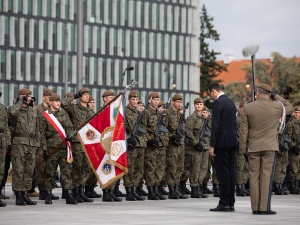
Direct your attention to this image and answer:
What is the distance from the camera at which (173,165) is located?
75.3ft

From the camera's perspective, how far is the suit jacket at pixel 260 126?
56.5ft

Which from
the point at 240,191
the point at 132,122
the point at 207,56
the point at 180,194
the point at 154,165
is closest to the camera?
the point at 132,122

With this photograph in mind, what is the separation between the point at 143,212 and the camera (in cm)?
1761

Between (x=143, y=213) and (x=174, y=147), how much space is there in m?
5.71

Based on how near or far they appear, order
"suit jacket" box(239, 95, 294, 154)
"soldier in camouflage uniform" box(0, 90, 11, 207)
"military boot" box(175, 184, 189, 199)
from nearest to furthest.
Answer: "suit jacket" box(239, 95, 294, 154) → "soldier in camouflage uniform" box(0, 90, 11, 207) → "military boot" box(175, 184, 189, 199)

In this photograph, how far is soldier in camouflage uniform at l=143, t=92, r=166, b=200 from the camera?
876 inches

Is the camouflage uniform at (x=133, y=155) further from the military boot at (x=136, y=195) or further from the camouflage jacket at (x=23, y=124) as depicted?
the camouflage jacket at (x=23, y=124)

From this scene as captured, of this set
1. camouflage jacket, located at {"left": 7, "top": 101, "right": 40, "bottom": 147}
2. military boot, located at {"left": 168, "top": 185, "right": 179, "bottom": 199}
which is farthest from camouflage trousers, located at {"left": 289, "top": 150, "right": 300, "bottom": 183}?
camouflage jacket, located at {"left": 7, "top": 101, "right": 40, "bottom": 147}

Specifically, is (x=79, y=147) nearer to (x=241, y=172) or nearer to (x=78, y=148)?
(x=78, y=148)

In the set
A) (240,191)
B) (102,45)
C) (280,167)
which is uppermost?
(102,45)

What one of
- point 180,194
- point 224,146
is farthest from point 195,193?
point 224,146

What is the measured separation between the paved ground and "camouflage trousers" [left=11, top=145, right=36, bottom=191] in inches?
15.6

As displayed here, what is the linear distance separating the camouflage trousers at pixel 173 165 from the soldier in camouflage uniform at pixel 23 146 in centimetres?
385

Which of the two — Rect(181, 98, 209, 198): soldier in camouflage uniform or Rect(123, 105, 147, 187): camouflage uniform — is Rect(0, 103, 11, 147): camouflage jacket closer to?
Rect(123, 105, 147, 187): camouflage uniform
